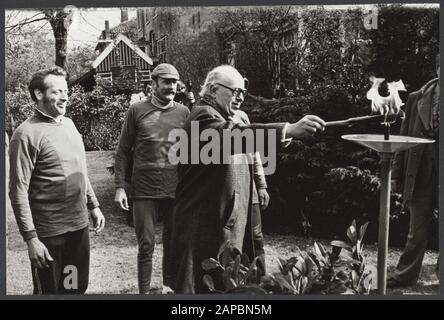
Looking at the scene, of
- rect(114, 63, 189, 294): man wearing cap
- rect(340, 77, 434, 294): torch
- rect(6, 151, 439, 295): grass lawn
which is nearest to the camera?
rect(340, 77, 434, 294): torch

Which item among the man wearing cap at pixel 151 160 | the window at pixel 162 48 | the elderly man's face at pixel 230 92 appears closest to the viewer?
the elderly man's face at pixel 230 92

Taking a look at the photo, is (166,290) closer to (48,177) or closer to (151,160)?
(151,160)

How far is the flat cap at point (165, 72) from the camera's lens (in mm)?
5457

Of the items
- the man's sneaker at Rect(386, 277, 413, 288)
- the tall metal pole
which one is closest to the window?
the tall metal pole

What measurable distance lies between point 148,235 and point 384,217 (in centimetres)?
192

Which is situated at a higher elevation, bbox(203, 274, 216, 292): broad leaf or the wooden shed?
the wooden shed

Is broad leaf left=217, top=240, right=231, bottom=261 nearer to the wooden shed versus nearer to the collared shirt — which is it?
the collared shirt

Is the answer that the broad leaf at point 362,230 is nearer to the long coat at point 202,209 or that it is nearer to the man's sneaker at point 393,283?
the man's sneaker at point 393,283

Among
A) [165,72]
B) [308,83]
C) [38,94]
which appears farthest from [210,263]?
[38,94]

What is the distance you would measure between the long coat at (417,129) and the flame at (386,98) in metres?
0.12

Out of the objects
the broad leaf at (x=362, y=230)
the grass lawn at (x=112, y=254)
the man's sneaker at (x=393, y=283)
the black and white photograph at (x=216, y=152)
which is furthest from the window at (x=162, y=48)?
the man's sneaker at (x=393, y=283)

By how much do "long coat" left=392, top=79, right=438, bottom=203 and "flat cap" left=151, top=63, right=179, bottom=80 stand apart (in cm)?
194

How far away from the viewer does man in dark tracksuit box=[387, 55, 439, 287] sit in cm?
541
